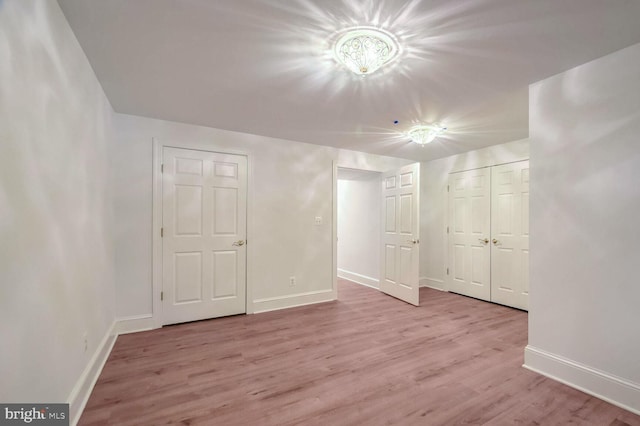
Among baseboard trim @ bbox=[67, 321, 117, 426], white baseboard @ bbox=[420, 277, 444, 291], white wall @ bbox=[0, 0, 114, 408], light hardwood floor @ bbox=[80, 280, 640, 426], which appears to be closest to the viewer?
white wall @ bbox=[0, 0, 114, 408]

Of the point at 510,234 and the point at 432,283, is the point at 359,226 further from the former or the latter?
the point at 510,234

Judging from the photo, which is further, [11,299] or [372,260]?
[372,260]

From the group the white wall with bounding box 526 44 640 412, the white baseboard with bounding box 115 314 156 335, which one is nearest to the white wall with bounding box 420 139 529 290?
the white wall with bounding box 526 44 640 412

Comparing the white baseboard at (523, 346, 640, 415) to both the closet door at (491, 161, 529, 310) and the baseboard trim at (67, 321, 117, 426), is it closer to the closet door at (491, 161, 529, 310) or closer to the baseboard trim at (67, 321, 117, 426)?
the closet door at (491, 161, 529, 310)

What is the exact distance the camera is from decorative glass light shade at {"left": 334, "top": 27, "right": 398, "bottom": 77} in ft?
5.54

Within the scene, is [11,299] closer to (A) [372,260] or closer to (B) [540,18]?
(B) [540,18]

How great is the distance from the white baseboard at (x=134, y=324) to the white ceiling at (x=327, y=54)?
2.24 m

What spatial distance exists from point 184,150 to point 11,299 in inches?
98.8

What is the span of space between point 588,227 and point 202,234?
145 inches

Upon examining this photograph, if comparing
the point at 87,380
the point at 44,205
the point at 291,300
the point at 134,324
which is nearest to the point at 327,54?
the point at 44,205

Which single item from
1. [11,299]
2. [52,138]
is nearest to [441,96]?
[52,138]

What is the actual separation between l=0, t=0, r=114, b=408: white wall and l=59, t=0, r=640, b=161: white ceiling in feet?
1.13

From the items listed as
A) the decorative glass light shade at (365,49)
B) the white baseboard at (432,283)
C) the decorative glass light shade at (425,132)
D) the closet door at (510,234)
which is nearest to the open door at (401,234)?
the decorative glass light shade at (425,132)

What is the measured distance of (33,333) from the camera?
122 centimetres
